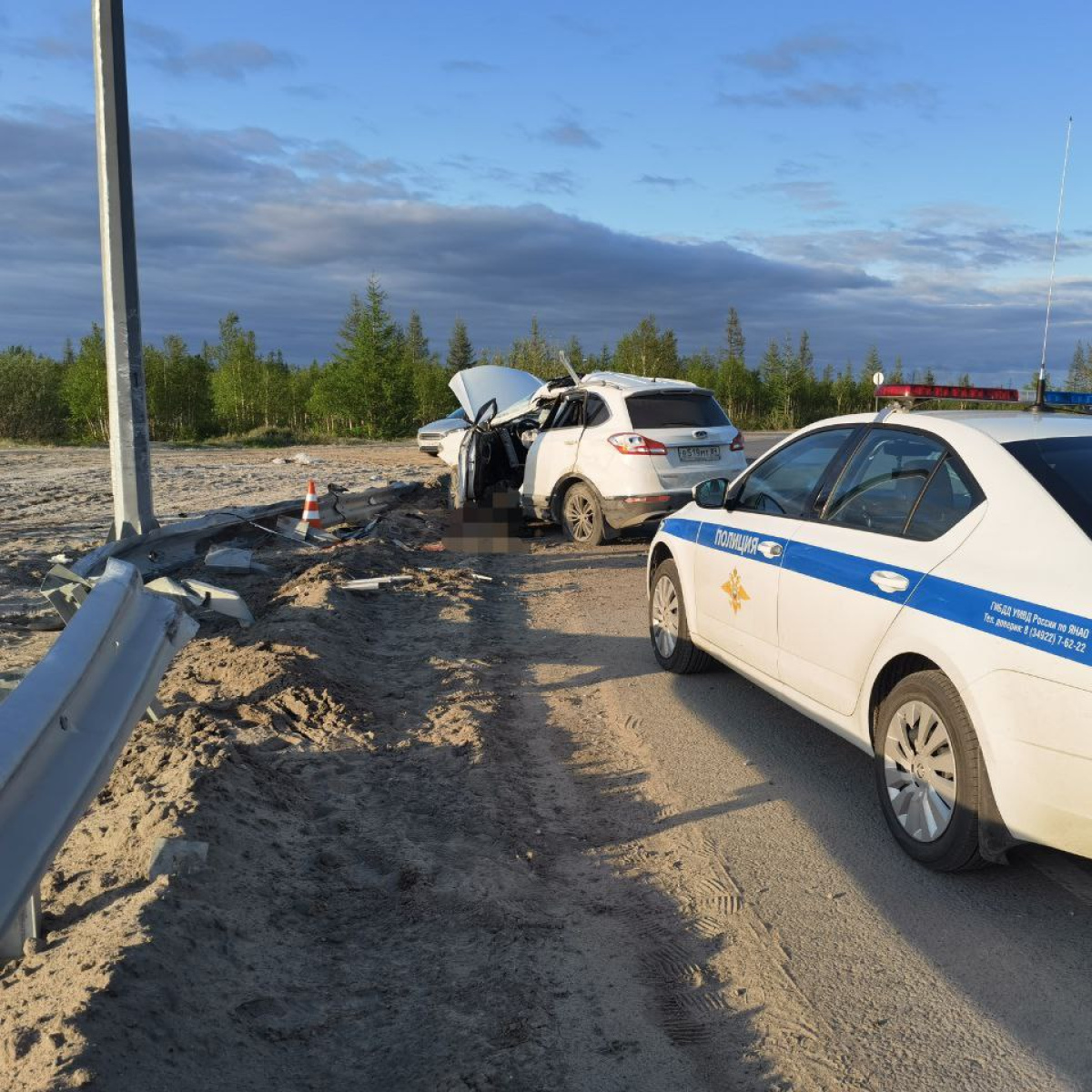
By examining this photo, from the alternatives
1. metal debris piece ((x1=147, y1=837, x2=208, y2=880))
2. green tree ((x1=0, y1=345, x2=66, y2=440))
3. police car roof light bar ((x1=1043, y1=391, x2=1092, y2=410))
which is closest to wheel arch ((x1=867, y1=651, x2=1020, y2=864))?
police car roof light bar ((x1=1043, y1=391, x2=1092, y2=410))

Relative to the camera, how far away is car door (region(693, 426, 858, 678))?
5285 millimetres

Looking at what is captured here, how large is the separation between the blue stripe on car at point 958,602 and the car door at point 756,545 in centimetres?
6

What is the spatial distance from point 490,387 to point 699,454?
5798mm

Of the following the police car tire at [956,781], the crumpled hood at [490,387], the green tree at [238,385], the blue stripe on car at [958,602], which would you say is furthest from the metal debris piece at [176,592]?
the green tree at [238,385]

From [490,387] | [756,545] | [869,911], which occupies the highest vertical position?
[490,387]

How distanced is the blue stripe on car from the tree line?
30601mm

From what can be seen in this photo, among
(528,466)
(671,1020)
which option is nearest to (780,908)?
(671,1020)

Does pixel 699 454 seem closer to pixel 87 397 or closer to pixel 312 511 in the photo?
pixel 312 511

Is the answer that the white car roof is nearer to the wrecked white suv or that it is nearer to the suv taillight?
the wrecked white suv

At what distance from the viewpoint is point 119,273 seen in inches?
378

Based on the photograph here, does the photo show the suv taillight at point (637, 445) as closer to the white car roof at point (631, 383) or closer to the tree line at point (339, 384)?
the white car roof at point (631, 383)

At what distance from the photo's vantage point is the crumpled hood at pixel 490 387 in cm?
1562

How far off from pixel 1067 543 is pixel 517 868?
2.38 meters

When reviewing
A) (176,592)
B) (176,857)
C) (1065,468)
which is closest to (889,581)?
(1065,468)
